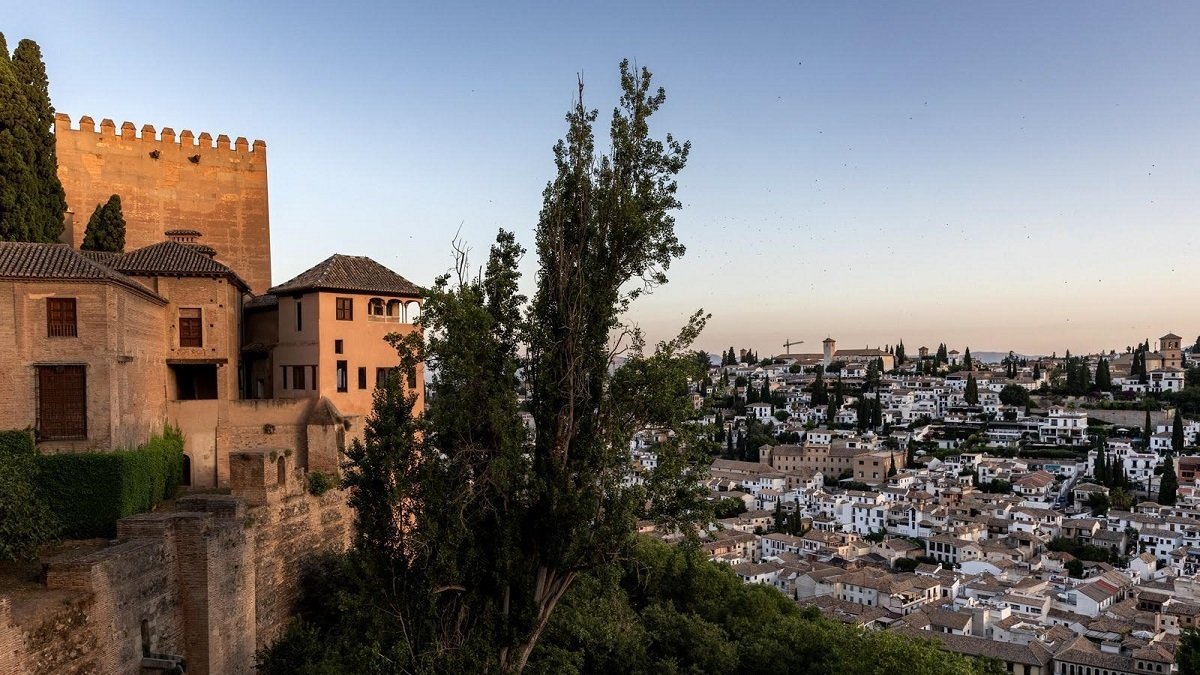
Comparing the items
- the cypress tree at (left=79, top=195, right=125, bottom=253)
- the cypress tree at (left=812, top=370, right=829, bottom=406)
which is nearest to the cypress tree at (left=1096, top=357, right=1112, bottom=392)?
the cypress tree at (left=812, top=370, right=829, bottom=406)

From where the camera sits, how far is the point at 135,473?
12.6 meters

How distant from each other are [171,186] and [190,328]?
6.12 metres

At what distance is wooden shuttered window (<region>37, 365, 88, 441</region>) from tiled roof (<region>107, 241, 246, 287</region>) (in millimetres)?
3503

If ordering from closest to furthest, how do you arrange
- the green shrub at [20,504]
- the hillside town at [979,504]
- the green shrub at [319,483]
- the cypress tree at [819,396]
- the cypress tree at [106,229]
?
the green shrub at [20,504], the green shrub at [319,483], the cypress tree at [106,229], the hillside town at [979,504], the cypress tree at [819,396]

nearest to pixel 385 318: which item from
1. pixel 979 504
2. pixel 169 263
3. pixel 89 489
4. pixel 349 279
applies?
pixel 349 279

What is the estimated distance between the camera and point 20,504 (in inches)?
395

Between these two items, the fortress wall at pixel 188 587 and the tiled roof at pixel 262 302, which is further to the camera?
the tiled roof at pixel 262 302

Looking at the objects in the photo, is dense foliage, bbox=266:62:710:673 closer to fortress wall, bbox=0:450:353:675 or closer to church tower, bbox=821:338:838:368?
fortress wall, bbox=0:450:353:675

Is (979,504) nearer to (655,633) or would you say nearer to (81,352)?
(655,633)

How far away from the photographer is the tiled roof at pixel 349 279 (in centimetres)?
1673

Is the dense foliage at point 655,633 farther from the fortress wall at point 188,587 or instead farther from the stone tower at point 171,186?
the stone tower at point 171,186

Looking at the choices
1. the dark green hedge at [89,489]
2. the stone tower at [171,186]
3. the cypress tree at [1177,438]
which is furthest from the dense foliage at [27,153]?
the cypress tree at [1177,438]

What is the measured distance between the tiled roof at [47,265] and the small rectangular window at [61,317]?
0.38 m

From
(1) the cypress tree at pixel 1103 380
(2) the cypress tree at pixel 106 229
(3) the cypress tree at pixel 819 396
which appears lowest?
(3) the cypress tree at pixel 819 396
